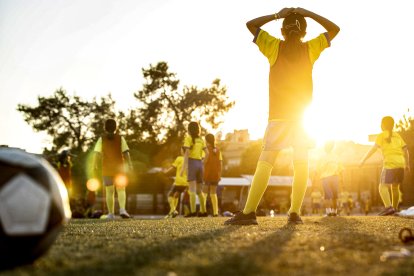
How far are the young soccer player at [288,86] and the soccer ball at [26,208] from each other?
3.84 meters

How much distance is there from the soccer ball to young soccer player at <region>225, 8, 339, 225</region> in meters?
3.84

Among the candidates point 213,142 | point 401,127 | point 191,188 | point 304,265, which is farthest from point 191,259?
point 401,127

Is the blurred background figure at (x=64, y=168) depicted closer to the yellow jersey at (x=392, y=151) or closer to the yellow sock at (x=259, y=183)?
the yellow jersey at (x=392, y=151)

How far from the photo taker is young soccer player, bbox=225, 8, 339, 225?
6.85 metres

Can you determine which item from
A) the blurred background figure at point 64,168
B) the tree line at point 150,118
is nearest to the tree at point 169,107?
the tree line at point 150,118

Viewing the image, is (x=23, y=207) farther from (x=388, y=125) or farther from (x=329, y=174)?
(x=329, y=174)

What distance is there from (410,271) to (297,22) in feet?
15.3

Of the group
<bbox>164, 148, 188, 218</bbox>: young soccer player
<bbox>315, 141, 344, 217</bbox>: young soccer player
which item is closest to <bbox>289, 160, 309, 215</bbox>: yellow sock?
<bbox>315, 141, 344, 217</bbox>: young soccer player

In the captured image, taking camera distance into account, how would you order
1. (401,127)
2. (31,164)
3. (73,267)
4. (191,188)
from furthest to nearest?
(401,127) < (191,188) < (31,164) < (73,267)

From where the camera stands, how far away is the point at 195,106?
57.2 m

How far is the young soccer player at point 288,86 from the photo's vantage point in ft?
22.5

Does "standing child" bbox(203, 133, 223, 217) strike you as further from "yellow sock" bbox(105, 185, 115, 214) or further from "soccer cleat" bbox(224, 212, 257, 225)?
"soccer cleat" bbox(224, 212, 257, 225)

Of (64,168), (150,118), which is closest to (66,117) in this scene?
(150,118)

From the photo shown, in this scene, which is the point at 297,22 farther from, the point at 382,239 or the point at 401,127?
the point at 401,127
